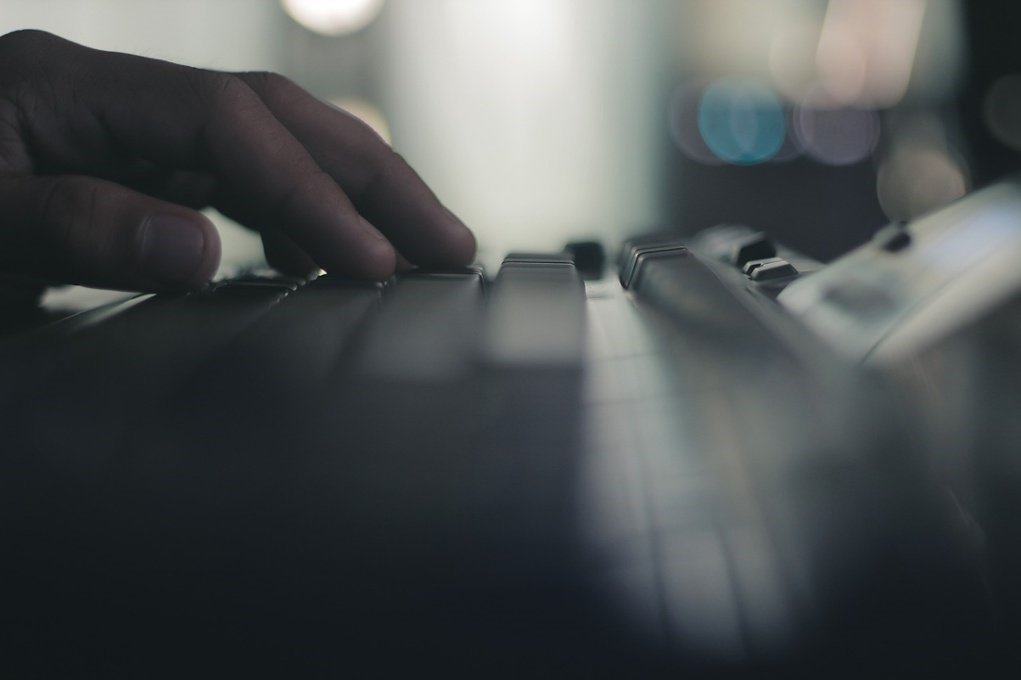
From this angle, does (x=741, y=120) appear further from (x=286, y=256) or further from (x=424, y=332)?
(x=424, y=332)

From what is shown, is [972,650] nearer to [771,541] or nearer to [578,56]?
[771,541]

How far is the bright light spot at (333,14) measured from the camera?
163cm

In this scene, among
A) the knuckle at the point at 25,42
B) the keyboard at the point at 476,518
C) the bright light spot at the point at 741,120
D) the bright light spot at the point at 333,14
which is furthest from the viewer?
the bright light spot at the point at 741,120

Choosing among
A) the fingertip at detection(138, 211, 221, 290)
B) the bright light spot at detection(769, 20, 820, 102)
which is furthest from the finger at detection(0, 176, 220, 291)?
the bright light spot at detection(769, 20, 820, 102)

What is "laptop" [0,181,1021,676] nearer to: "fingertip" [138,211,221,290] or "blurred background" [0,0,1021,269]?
"fingertip" [138,211,221,290]

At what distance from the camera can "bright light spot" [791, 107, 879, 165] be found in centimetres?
172

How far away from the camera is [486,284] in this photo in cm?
46

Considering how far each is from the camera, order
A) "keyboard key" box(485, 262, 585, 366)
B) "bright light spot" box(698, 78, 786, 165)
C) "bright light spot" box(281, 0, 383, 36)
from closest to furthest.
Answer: "keyboard key" box(485, 262, 585, 366) < "bright light spot" box(281, 0, 383, 36) < "bright light spot" box(698, 78, 786, 165)

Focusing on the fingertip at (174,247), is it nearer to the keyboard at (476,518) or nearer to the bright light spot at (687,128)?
the keyboard at (476,518)

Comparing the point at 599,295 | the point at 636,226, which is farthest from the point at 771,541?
the point at 636,226

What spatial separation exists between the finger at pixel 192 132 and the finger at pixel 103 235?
2.9 inches

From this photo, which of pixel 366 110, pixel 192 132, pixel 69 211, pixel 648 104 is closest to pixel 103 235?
pixel 69 211

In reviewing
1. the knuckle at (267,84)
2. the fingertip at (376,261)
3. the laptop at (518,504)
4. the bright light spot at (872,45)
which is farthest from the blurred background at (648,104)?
the laptop at (518,504)

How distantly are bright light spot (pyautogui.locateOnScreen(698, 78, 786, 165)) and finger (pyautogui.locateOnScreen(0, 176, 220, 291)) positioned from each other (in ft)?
4.97
